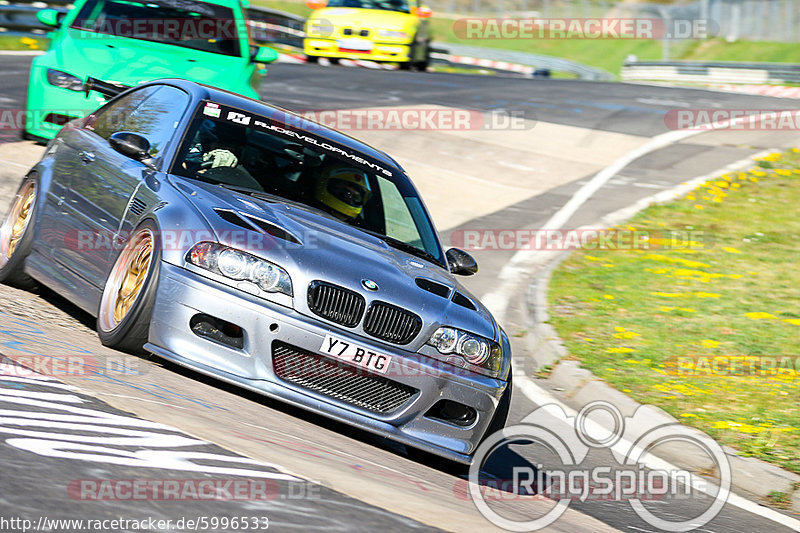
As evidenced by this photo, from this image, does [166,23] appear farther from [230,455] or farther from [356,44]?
[356,44]

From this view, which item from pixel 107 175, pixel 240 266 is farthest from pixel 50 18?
pixel 240 266

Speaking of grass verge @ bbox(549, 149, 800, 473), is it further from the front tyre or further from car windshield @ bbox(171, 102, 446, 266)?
the front tyre

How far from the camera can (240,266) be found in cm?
530

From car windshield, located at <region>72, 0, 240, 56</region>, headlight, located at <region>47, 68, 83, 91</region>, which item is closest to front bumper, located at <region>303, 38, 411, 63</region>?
car windshield, located at <region>72, 0, 240, 56</region>

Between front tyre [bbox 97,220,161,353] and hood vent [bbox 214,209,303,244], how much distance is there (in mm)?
359

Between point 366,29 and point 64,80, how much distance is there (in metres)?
15.0

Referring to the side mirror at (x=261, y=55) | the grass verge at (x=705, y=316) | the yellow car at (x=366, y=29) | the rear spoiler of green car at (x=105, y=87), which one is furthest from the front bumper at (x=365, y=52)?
the rear spoiler of green car at (x=105, y=87)

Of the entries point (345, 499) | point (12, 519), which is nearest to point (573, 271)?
point (345, 499)

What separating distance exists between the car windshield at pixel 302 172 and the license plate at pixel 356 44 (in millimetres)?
18624

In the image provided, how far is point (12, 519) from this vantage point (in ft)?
10.0

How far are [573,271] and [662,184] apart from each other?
5.09 meters

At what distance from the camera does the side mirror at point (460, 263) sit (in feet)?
22.6

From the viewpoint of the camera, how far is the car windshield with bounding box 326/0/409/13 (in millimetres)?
25219

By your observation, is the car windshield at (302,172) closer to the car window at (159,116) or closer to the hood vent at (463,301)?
the car window at (159,116)
